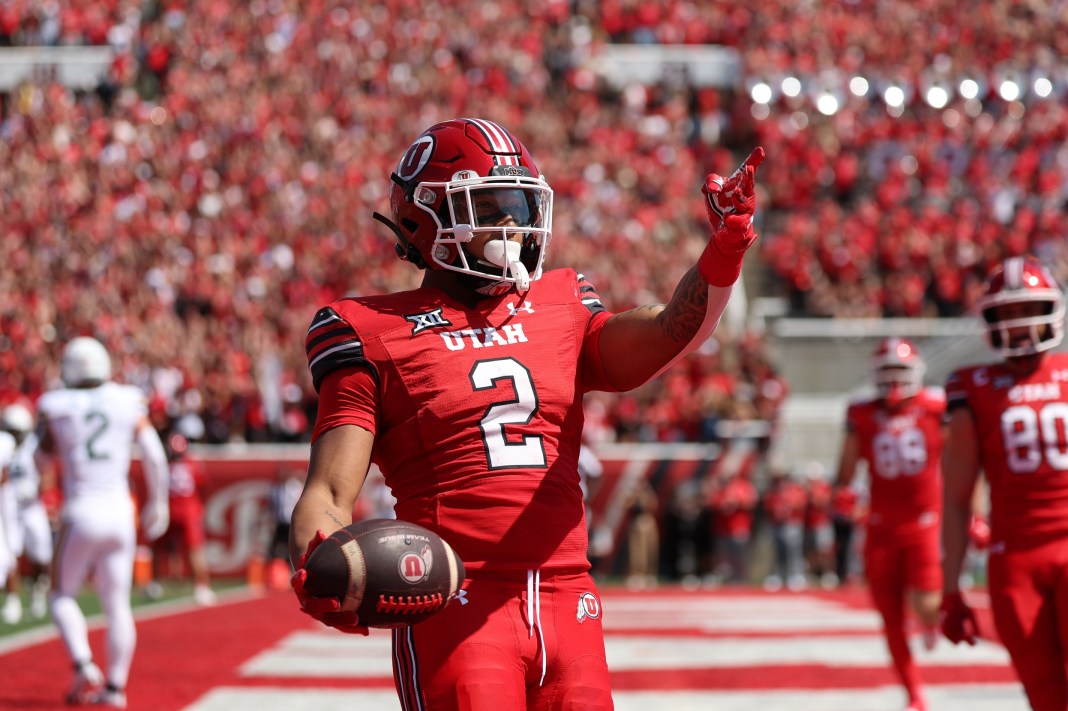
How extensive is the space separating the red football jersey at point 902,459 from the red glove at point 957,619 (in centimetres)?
292

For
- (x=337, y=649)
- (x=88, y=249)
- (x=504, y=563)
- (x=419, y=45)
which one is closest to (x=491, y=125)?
(x=504, y=563)

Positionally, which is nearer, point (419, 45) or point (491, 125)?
point (491, 125)

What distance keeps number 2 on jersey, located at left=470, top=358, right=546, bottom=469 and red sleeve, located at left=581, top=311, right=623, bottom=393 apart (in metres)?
0.21

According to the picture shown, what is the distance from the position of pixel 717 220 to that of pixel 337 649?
25.9 ft

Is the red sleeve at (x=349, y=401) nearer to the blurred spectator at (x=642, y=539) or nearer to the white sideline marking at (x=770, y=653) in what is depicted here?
the white sideline marking at (x=770, y=653)

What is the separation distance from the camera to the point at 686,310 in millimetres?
3258

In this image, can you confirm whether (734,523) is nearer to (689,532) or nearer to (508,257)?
(689,532)

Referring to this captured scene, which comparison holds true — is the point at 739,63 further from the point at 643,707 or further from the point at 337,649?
the point at 643,707

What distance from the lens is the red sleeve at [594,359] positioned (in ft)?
11.3

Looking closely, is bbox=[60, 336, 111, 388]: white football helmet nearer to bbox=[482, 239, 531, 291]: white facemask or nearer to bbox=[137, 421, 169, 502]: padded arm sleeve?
bbox=[137, 421, 169, 502]: padded arm sleeve

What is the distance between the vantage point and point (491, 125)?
11.6 feet

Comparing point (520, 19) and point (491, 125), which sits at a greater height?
point (520, 19)

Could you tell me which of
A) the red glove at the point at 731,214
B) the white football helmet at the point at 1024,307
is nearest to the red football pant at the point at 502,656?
the red glove at the point at 731,214

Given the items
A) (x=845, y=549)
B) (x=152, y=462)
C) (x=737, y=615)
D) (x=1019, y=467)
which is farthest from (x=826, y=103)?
(x=1019, y=467)
